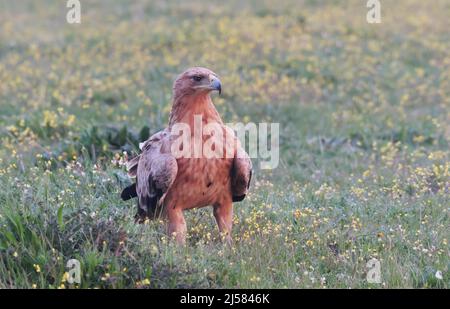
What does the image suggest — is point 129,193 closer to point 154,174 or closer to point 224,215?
point 154,174

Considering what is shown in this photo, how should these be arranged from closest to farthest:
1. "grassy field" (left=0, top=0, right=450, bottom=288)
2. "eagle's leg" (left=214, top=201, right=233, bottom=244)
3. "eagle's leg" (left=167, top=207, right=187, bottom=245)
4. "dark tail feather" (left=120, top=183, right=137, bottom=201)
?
"grassy field" (left=0, top=0, right=450, bottom=288) → "eagle's leg" (left=167, top=207, right=187, bottom=245) → "eagle's leg" (left=214, top=201, right=233, bottom=244) → "dark tail feather" (left=120, top=183, right=137, bottom=201)

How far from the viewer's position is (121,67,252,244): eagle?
6.62 meters

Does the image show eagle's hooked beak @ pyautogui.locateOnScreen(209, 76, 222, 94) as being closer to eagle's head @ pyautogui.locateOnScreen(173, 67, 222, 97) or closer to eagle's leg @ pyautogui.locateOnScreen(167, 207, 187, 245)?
eagle's head @ pyautogui.locateOnScreen(173, 67, 222, 97)

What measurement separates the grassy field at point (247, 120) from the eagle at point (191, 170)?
6.7 inches

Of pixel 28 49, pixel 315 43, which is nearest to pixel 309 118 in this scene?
pixel 315 43

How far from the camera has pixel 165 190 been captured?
6609mm

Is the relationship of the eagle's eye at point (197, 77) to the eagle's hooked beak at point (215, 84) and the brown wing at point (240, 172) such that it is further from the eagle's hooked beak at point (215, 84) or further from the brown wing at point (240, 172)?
the brown wing at point (240, 172)

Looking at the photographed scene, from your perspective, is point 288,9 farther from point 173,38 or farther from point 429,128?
point 429,128

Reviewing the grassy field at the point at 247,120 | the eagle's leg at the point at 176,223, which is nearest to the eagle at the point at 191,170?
the eagle's leg at the point at 176,223

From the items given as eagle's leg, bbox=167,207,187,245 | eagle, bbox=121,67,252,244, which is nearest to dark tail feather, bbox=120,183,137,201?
eagle, bbox=121,67,252,244

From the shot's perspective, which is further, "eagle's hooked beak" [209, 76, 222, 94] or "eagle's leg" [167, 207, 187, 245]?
"eagle's hooked beak" [209, 76, 222, 94]

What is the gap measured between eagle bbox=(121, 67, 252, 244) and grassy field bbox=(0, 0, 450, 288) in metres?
0.17

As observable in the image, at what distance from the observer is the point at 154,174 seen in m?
6.61

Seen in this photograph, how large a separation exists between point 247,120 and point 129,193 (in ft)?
16.4
